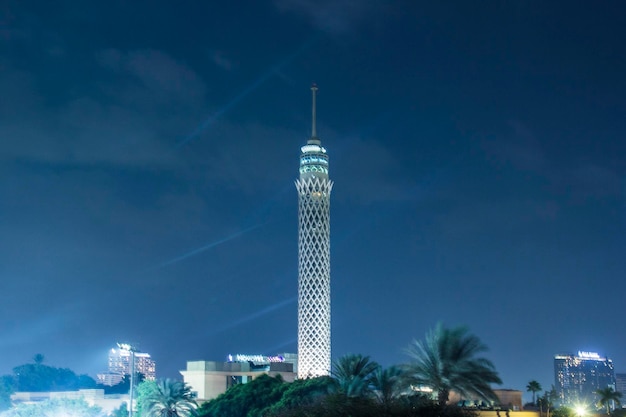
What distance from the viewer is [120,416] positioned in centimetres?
10269

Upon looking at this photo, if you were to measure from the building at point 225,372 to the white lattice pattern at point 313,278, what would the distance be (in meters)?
3.73

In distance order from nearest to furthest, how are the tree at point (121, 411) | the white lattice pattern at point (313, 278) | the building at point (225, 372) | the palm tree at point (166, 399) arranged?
the palm tree at point (166, 399), the tree at point (121, 411), the building at point (225, 372), the white lattice pattern at point (313, 278)

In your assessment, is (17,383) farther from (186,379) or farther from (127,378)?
(186,379)

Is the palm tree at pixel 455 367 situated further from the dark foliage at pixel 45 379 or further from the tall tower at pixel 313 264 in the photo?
the dark foliage at pixel 45 379

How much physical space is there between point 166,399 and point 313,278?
172 ft

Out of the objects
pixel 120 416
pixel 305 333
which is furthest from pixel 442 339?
pixel 305 333

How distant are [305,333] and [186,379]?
18.4 metres

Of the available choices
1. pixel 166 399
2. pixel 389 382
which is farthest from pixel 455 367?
pixel 166 399

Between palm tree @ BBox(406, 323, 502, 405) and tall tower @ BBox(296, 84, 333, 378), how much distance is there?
6922 centimetres

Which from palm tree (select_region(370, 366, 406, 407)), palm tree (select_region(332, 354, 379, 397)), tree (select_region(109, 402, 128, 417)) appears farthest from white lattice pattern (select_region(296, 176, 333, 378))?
palm tree (select_region(370, 366, 406, 407))

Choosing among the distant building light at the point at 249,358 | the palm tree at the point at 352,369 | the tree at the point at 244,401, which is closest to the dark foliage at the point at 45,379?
the distant building light at the point at 249,358

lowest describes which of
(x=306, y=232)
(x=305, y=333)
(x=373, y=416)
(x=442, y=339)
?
(x=373, y=416)

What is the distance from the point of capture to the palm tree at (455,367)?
4838 centimetres

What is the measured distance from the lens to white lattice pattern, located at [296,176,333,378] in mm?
119438
